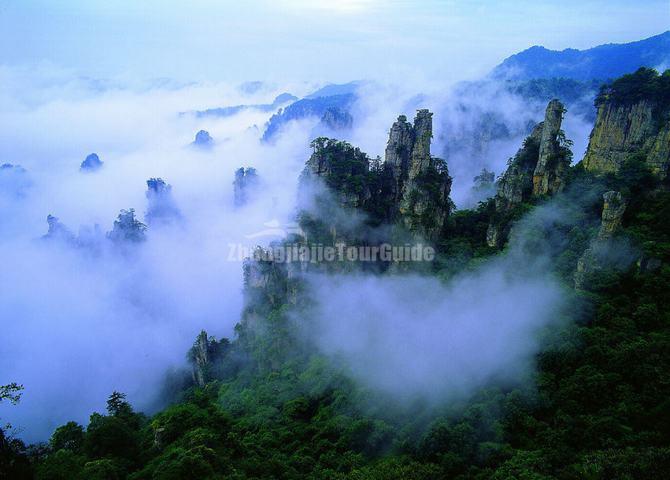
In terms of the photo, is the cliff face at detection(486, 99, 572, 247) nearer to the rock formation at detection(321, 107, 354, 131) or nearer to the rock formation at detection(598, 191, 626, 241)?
the rock formation at detection(598, 191, 626, 241)

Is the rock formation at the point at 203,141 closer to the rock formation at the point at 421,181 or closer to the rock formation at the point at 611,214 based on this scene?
the rock formation at the point at 421,181

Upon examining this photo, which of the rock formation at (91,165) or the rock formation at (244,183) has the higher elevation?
the rock formation at (244,183)

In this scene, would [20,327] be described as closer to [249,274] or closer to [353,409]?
[249,274]

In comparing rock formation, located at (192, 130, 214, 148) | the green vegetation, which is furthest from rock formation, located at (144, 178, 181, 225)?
the green vegetation

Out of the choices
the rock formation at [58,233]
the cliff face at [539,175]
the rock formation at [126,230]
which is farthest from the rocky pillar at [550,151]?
the rock formation at [58,233]

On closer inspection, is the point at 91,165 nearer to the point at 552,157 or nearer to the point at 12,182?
the point at 12,182
